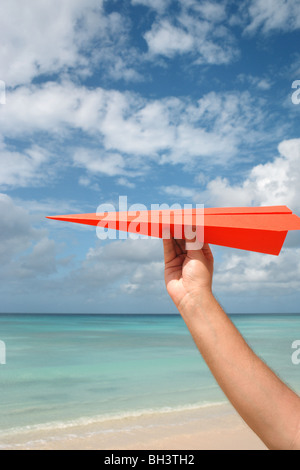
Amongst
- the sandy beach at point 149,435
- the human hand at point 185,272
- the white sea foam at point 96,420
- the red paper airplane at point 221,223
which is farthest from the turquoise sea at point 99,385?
the red paper airplane at point 221,223

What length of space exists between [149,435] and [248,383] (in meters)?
5.55

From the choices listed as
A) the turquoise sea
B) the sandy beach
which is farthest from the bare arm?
the sandy beach

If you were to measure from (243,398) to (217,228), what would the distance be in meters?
0.41

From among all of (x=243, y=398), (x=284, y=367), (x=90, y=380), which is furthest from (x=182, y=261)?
(x=284, y=367)

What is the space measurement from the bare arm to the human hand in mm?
20

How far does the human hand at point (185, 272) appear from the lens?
3.24 feet

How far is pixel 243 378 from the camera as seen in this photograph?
0.86 meters

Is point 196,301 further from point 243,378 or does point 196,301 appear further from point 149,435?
point 149,435

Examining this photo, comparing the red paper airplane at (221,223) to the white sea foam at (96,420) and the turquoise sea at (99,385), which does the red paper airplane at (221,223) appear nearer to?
the turquoise sea at (99,385)

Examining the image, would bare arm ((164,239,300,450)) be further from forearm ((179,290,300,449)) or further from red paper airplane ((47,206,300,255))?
red paper airplane ((47,206,300,255))

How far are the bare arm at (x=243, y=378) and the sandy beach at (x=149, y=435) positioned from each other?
4976mm

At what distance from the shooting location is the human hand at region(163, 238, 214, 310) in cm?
99

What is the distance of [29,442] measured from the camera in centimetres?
546
